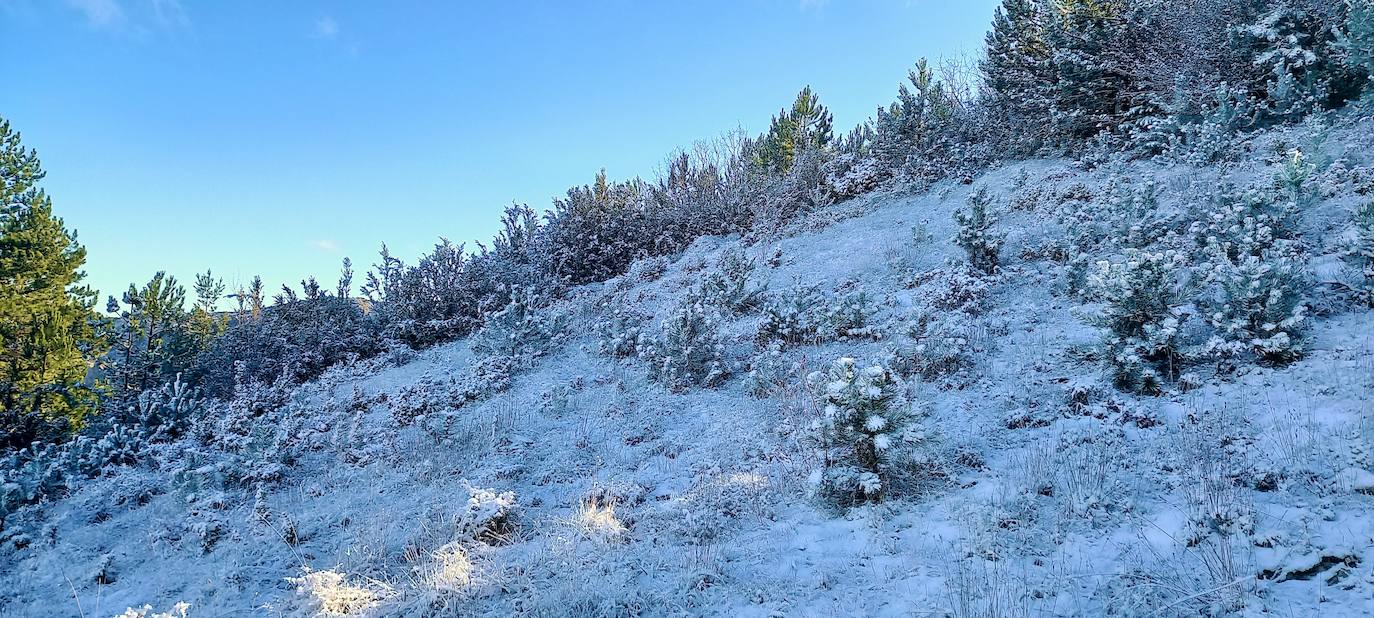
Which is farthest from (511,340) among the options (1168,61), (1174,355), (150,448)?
(1168,61)

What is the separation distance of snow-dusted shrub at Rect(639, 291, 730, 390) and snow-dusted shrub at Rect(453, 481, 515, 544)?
3.31 m

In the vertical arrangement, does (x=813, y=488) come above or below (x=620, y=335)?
below

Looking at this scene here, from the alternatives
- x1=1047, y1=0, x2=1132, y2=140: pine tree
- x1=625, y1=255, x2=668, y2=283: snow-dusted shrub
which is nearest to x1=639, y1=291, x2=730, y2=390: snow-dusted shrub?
x1=625, y1=255, x2=668, y2=283: snow-dusted shrub

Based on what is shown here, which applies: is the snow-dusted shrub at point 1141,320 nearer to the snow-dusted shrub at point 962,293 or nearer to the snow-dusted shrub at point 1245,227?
the snow-dusted shrub at point 1245,227

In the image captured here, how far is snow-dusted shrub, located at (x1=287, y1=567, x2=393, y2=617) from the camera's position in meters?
4.09

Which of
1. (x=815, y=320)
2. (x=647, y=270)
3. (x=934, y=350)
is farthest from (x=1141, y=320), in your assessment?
(x=647, y=270)

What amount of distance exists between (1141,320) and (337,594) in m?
7.19

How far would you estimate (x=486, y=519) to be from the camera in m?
5.09

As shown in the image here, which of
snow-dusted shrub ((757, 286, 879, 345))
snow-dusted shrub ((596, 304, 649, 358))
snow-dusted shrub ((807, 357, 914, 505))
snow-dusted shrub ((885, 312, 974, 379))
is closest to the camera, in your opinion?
snow-dusted shrub ((807, 357, 914, 505))

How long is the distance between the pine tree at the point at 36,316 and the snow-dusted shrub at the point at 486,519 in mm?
11119

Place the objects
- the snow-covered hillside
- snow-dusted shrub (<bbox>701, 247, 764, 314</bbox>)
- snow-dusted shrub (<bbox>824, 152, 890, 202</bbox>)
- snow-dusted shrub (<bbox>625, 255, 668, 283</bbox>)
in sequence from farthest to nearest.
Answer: snow-dusted shrub (<bbox>824, 152, 890, 202</bbox>), snow-dusted shrub (<bbox>625, 255, 668, 283</bbox>), snow-dusted shrub (<bbox>701, 247, 764, 314</bbox>), the snow-covered hillside

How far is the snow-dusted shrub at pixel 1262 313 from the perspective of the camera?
5055 millimetres

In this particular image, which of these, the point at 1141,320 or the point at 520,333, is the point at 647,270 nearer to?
the point at 520,333

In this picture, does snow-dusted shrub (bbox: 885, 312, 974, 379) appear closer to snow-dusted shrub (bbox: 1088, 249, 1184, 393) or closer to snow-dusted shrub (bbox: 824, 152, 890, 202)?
snow-dusted shrub (bbox: 1088, 249, 1184, 393)
